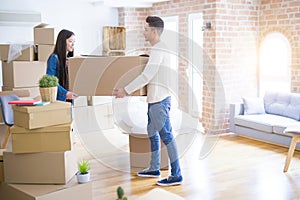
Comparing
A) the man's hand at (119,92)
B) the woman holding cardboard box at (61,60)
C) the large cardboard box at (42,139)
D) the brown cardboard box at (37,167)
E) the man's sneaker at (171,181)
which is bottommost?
the man's sneaker at (171,181)

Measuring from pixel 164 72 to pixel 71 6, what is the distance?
3610 millimetres

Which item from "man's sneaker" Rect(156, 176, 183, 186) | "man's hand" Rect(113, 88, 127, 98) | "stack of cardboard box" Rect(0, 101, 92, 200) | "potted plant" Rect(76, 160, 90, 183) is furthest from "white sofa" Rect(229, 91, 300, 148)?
"stack of cardboard box" Rect(0, 101, 92, 200)

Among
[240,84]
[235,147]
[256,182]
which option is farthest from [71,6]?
[256,182]

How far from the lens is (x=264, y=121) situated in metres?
5.38

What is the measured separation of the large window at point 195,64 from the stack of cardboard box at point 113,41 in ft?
4.06

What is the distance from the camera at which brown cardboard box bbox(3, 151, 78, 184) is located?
2.71m

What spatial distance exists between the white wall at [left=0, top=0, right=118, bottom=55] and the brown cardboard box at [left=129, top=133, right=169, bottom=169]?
9.19 ft

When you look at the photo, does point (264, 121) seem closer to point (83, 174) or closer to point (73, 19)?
point (83, 174)

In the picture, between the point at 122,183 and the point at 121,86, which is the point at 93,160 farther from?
the point at 121,86

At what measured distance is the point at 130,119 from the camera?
4945mm

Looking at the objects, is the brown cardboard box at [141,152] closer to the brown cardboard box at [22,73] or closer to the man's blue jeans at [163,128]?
the man's blue jeans at [163,128]

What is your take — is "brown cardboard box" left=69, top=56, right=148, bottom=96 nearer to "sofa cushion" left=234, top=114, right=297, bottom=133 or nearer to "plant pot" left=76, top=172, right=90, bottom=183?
"plant pot" left=76, top=172, right=90, bottom=183

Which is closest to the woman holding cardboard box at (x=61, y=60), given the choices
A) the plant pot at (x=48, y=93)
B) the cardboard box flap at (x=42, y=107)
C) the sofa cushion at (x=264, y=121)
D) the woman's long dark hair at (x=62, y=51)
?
the woman's long dark hair at (x=62, y=51)

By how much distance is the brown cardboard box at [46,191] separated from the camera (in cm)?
260
